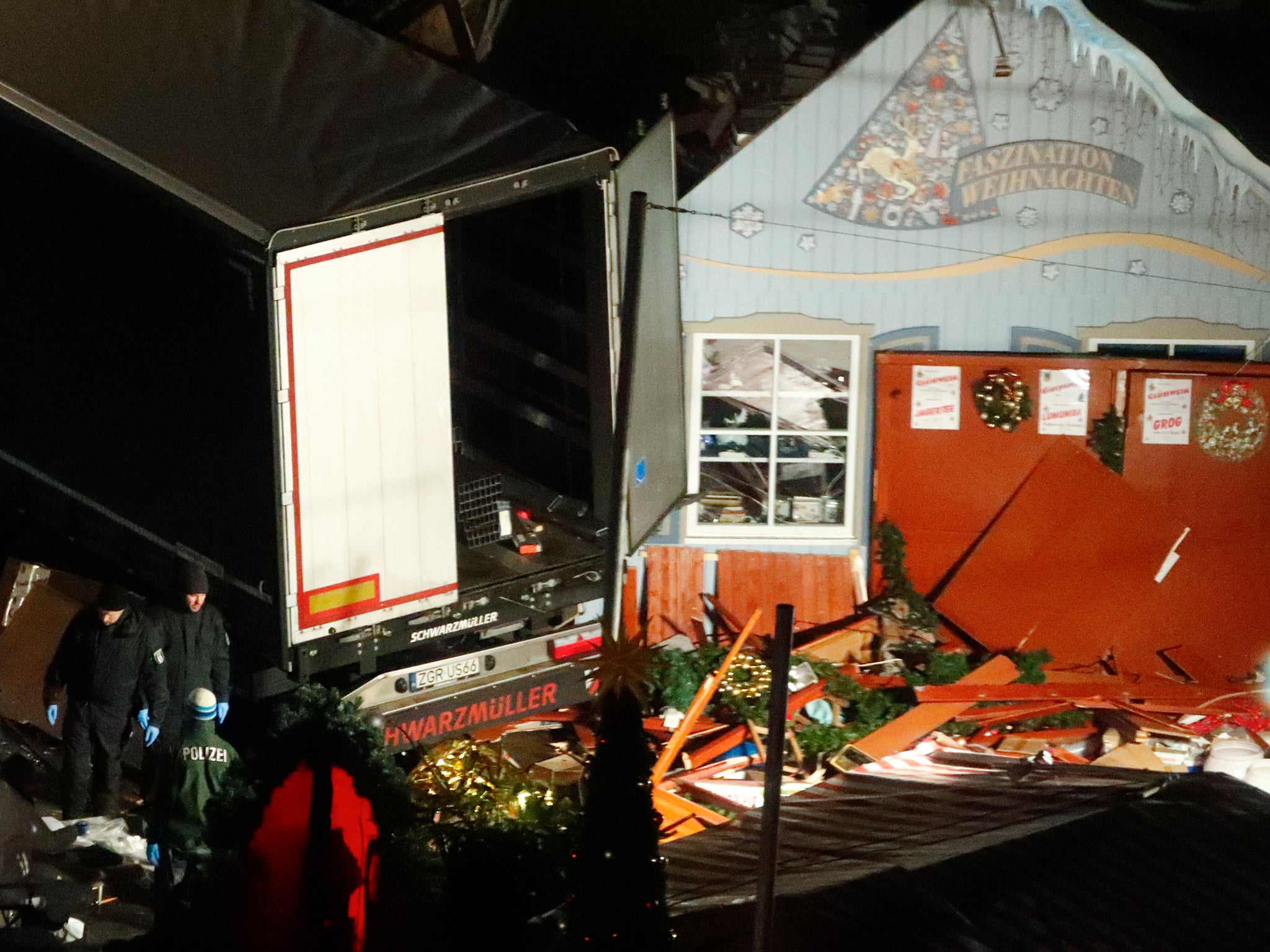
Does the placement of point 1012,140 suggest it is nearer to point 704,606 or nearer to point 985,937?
point 704,606

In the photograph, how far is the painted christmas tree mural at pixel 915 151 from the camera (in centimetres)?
1026

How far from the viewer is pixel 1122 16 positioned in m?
10.2

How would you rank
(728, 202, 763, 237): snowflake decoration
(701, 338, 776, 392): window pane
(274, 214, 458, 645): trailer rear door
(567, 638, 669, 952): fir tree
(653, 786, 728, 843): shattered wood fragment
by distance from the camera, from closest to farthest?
(567, 638, 669, 952): fir tree
(274, 214, 458, 645): trailer rear door
(653, 786, 728, 843): shattered wood fragment
(728, 202, 763, 237): snowflake decoration
(701, 338, 776, 392): window pane

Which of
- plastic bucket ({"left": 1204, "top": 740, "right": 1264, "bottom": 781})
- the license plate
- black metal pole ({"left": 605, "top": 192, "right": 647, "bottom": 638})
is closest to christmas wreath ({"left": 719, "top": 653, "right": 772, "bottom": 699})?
the license plate

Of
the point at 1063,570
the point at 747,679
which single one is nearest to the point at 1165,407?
the point at 1063,570

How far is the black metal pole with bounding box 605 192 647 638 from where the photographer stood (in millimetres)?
6105

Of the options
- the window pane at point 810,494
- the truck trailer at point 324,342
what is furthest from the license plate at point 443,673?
the window pane at point 810,494

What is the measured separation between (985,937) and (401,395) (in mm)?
4254

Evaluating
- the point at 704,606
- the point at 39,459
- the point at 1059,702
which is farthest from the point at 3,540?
the point at 1059,702

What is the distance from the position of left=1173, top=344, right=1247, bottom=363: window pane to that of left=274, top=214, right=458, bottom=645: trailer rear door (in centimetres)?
604

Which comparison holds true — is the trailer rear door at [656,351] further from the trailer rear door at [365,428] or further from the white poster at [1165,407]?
the white poster at [1165,407]

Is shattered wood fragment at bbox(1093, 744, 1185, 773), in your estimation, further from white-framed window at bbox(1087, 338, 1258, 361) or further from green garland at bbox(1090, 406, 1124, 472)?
white-framed window at bbox(1087, 338, 1258, 361)

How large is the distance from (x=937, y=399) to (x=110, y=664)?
602 centimetres

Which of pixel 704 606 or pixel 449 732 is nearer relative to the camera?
pixel 449 732
